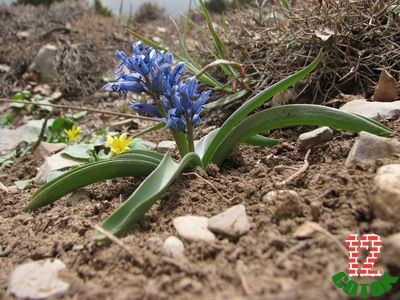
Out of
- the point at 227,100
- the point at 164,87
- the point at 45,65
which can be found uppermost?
the point at 164,87

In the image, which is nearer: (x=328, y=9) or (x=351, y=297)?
(x=351, y=297)

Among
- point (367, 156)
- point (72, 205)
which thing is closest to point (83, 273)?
point (72, 205)

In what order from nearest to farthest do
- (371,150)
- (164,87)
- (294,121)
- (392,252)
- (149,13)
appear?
(392,252) → (371,150) → (164,87) → (294,121) → (149,13)

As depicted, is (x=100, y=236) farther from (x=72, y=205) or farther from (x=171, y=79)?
(x=171, y=79)

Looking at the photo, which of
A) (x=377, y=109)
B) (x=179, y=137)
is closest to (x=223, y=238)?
(x=179, y=137)

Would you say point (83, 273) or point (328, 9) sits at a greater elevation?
point (328, 9)

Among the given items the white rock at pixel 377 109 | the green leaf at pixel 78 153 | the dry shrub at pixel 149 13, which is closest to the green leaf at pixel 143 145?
the green leaf at pixel 78 153

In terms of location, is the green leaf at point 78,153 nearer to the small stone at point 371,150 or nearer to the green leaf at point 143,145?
the green leaf at point 143,145

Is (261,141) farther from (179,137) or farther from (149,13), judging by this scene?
(149,13)
